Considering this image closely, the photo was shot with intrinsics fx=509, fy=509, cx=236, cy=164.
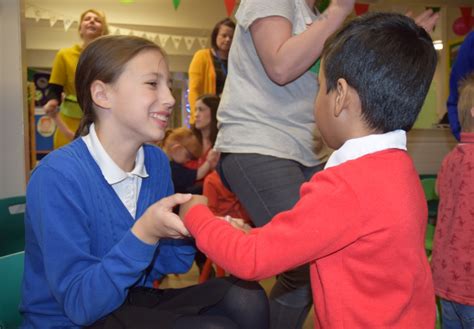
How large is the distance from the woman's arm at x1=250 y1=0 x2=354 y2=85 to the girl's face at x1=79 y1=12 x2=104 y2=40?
1.88 meters

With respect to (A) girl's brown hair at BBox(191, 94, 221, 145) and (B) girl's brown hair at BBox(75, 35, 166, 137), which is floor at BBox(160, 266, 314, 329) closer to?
(A) girl's brown hair at BBox(191, 94, 221, 145)

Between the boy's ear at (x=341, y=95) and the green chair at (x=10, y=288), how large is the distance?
794mm

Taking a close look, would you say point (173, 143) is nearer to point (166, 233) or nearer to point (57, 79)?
point (57, 79)

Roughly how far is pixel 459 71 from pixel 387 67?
4.08 feet

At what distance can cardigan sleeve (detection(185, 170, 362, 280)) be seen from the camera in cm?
89

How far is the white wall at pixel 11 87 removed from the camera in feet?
7.24

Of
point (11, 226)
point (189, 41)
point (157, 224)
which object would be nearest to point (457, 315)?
point (157, 224)

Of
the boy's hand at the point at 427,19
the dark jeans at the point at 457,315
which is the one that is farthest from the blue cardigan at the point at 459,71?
the boy's hand at the point at 427,19

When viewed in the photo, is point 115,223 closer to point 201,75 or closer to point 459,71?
point 459,71

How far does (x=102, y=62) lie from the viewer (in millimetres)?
1228

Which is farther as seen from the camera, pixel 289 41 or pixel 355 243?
pixel 289 41

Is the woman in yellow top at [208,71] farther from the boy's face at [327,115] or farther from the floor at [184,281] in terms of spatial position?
the boy's face at [327,115]

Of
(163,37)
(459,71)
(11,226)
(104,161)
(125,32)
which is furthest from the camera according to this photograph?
(163,37)

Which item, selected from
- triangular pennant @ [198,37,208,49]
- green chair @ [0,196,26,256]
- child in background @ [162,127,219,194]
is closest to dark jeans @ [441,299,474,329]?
green chair @ [0,196,26,256]
